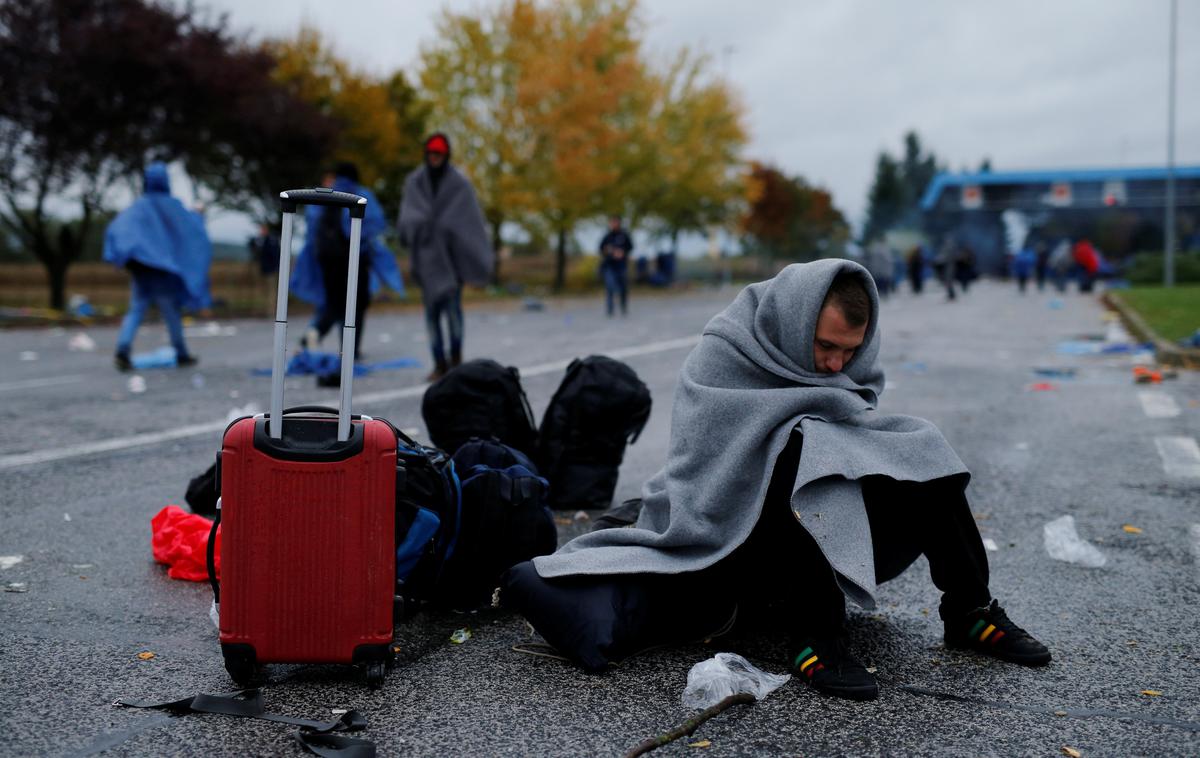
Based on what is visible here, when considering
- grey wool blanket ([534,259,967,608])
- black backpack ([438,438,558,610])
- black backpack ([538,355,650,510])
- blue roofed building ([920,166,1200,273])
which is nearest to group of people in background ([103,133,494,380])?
black backpack ([538,355,650,510])

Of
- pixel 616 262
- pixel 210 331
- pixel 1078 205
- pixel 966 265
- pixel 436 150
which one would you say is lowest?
Answer: pixel 210 331

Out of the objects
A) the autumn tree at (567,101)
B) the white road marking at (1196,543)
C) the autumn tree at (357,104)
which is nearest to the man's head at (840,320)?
the white road marking at (1196,543)

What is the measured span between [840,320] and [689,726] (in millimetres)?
1144

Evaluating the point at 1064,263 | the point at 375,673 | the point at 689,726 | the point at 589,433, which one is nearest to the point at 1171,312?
the point at 589,433

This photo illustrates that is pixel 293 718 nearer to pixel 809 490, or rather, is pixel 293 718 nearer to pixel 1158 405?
pixel 809 490

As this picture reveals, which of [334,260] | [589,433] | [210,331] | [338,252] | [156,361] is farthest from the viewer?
[210,331]

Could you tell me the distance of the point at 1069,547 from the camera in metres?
4.11

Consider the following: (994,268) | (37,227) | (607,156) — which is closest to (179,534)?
(37,227)

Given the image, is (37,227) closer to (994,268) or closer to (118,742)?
(118,742)

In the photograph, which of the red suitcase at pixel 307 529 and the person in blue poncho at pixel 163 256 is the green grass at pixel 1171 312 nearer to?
the person in blue poncho at pixel 163 256

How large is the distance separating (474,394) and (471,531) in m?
1.39

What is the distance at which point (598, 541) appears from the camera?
10.5 ft

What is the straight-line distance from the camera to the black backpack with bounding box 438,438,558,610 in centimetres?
335

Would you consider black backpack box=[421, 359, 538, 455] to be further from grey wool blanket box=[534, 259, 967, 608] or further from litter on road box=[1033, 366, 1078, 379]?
litter on road box=[1033, 366, 1078, 379]
